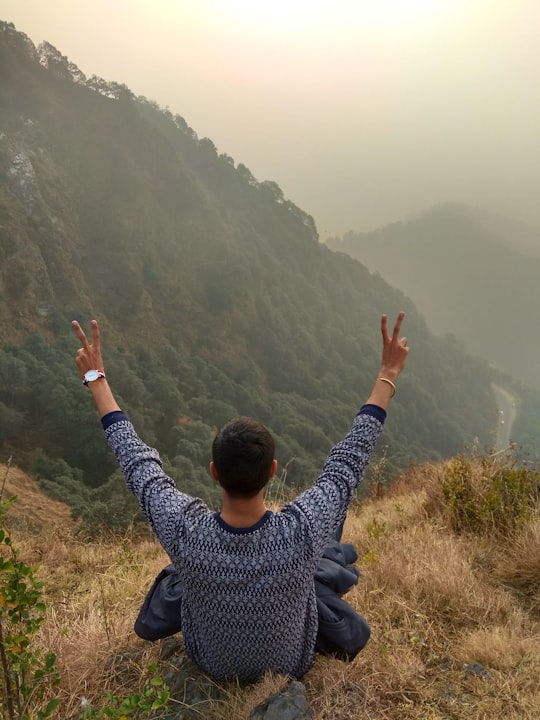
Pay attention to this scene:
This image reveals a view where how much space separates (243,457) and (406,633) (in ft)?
5.32

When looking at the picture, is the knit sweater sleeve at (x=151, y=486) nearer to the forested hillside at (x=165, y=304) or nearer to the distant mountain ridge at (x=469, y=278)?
the forested hillside at (x=165, y=304)

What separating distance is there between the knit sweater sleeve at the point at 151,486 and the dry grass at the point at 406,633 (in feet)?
2.42

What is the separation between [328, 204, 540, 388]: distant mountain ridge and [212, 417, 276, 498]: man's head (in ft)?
390

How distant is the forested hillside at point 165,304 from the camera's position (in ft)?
96.9

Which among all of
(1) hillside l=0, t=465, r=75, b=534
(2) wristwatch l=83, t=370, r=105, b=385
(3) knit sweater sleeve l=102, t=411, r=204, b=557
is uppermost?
(2) wristwatch l=83, t=370, r=105, b=385

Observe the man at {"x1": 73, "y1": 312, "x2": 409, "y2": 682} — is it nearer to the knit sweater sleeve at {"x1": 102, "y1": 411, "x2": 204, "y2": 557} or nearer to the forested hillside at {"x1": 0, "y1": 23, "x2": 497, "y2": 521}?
the knit sweater sleeve at {"x1": 102, "y1": 411, "x2": 204, "y2": 557}

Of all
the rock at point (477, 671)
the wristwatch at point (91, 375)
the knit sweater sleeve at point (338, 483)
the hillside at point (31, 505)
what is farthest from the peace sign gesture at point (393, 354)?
the hillside at point (31, 505)

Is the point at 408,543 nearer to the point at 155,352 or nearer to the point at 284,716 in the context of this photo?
the point at 284,716

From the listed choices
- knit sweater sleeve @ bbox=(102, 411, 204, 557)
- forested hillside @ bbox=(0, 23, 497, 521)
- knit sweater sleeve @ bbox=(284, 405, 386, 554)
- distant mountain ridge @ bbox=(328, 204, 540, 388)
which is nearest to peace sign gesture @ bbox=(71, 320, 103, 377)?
knit sweater sleeve @ bbox=(102, 411, 204, 557)

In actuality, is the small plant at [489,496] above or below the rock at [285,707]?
above

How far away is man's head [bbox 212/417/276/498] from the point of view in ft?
4.96

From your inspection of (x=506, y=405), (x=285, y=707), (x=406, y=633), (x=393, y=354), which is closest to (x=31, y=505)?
(x=406, y=633)

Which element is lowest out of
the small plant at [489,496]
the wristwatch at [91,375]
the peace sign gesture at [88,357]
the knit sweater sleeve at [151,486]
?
the small plant at [489,496]

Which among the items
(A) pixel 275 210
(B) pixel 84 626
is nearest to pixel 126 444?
(B) pixel 84 626
